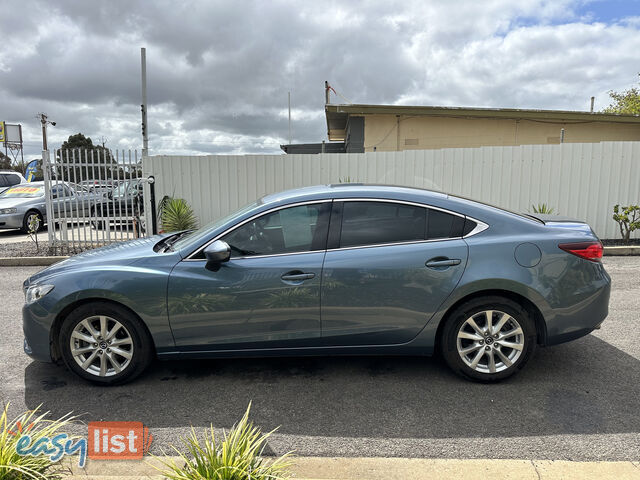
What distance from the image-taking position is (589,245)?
11.6ft

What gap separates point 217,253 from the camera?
337 cm

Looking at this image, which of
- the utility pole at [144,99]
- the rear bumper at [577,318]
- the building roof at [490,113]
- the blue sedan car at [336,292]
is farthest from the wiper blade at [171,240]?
the building roof at [490,113]

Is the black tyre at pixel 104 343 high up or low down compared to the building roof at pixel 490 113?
down

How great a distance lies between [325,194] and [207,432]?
77.2 inches

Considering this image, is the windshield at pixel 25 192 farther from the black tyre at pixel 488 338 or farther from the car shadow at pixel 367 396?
the black tyre at pixel 488 338

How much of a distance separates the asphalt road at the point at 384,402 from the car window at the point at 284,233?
1.10 metres

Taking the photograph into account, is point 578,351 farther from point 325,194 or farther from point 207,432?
point 207,432

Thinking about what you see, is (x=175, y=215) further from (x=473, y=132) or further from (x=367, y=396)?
(x=473, y=132)

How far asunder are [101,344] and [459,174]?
879cm

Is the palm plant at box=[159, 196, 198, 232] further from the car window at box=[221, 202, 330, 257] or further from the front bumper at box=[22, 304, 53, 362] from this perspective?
the car window at box=[221, 202, 330, 257]

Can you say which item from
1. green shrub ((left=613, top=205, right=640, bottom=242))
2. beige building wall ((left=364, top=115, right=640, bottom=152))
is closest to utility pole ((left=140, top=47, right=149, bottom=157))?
beige building wall ((left=364, top=115, right=640, bottom=152))

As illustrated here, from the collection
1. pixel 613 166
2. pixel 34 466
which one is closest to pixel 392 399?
pixel 34 466

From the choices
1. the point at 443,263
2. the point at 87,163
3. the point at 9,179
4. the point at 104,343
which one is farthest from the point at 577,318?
the point at 9,179

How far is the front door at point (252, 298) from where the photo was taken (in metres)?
3.42
